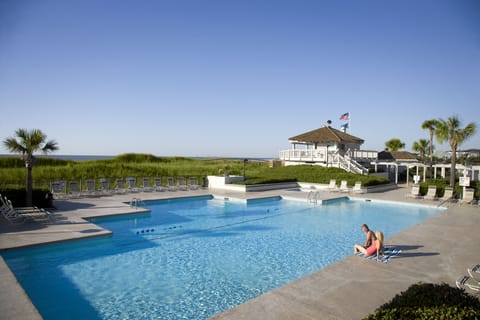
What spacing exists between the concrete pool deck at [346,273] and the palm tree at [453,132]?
317 inches

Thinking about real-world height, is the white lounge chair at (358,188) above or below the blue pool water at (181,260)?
above

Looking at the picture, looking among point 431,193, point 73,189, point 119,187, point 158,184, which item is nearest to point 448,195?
point 431,193

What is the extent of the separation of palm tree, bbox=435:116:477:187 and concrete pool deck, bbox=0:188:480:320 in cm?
804

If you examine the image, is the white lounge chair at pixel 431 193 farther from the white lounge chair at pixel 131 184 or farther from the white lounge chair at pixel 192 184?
the white lounge chair at pixel 131 184

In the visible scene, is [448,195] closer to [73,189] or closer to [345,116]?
[345,116]

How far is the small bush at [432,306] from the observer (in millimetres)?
3168

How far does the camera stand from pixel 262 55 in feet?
66.6

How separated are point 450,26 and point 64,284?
64.1 ft

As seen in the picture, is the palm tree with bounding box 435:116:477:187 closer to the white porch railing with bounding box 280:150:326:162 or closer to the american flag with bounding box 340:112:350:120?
the white porch railing with bounding box 280:150:326:162

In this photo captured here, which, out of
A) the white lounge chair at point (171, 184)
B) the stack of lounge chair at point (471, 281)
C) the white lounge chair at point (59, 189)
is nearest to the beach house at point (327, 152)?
the white lounge chair at point (171, 184)

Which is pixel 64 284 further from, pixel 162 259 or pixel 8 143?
pixel 8 143

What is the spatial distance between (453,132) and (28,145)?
21089mm

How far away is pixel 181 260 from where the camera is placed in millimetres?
8031

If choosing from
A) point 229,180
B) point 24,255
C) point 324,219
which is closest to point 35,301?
point 24,255
